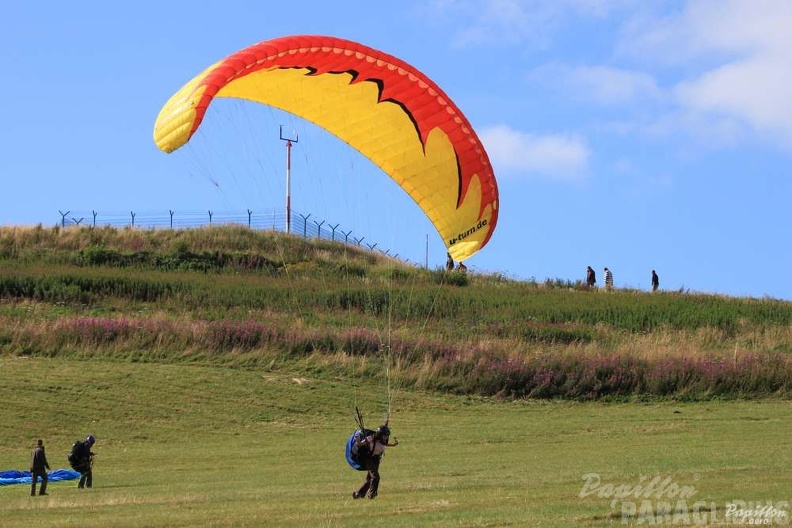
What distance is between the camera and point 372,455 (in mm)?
14633

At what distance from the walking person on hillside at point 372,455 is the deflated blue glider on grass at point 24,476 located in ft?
25.5

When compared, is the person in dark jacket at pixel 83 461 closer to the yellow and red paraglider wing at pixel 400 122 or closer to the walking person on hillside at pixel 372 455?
the walking person on hillside at pixel 372 455

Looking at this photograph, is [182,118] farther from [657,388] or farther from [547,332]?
[547,332]

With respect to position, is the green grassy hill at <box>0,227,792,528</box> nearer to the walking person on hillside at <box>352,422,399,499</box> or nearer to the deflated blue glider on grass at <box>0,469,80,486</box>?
the walking person on hillside at <box>352,422,399,499</box>

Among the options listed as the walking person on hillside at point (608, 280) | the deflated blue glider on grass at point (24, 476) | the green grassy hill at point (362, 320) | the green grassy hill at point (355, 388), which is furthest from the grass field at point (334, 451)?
the walking person on hillside at point (608, 280)

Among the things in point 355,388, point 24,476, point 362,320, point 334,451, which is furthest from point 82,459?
point 362,320

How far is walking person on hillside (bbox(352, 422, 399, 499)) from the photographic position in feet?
47.7

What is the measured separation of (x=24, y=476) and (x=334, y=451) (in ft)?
19.5

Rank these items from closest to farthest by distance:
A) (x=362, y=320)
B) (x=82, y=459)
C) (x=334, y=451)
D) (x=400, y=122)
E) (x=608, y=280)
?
(x=82, y=459) < (x=400, y=122) < (x=334, y=451) < (x=362, y=320) < (x=608, y=280)

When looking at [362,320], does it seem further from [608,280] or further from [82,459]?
[82,459]

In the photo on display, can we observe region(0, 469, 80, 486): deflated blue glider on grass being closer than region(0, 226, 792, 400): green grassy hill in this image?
Yes

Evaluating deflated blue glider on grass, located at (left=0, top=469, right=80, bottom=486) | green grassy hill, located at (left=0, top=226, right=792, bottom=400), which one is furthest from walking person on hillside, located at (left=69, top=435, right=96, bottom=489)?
green grassy hill, located at (left=0, top=226, right=792, bottom=400)

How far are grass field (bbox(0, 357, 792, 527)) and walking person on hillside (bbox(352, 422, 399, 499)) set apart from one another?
0.21 meters

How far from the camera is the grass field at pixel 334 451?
13.4 meters
